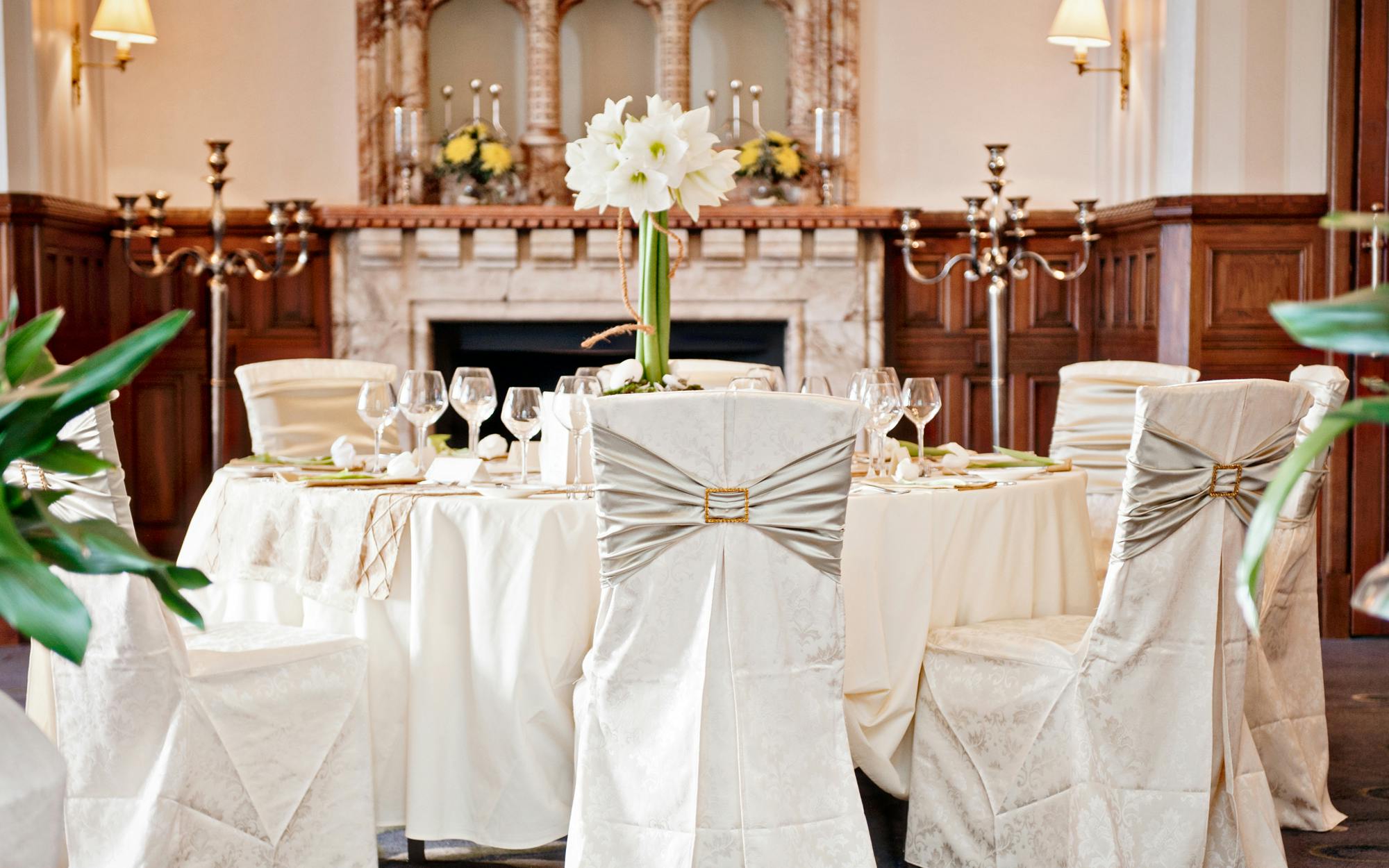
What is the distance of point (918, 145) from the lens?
229 inches

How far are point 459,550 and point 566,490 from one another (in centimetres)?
24

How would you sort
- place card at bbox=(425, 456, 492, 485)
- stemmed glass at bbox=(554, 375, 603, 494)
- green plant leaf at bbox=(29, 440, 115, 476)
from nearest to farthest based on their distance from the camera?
green plant leaf at bbox=(29, 440, 115, 476)
stemmed glass at bbox=(554, 375, 603, 494)
place card at bbox=(425, 456, 492, 485)

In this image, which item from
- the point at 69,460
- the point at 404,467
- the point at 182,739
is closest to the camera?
the point at 69,460

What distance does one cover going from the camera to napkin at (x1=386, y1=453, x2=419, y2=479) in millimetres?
2805

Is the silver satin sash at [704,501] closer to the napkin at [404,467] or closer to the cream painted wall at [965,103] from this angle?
the napkin at [404,467]

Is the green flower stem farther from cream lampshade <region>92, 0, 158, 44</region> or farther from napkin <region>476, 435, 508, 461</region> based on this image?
cream lampshade <region>92, 0, 158, 44</region>

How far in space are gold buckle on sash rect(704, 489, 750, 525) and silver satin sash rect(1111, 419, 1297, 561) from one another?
71 centimetres

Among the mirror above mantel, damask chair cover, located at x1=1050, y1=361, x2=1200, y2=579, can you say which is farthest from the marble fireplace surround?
damask chair cover, located at x1=1050, y1=361, x2=1200, y2=579

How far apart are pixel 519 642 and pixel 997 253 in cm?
316

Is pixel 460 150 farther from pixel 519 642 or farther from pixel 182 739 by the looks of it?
pixel 182 739

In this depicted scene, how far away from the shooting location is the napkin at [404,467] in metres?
2.80

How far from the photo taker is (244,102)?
5715mm

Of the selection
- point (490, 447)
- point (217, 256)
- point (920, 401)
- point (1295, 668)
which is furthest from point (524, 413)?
point (217, 256)

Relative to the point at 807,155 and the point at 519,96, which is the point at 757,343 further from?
the point at 519,96
